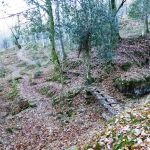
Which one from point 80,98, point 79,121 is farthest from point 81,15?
point 79,121

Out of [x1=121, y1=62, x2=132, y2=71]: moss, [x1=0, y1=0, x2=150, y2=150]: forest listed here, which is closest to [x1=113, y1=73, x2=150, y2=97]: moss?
[x1=0, y1=0, x2=150, y2=150]: forest

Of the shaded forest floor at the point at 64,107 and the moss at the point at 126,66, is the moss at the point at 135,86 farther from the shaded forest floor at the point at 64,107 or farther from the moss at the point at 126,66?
the moss at the point at 126,66

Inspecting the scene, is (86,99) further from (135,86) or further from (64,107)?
(135,86)

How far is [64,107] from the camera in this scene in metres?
19.8

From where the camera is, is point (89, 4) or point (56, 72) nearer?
point (89, 4)

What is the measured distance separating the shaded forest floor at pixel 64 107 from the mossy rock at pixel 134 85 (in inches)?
19.1

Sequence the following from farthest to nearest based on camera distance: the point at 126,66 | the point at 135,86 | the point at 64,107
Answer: the point at 126,66
the point at 64,107
the point at 135,86

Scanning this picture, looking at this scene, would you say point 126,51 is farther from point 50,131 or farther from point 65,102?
point 50,131

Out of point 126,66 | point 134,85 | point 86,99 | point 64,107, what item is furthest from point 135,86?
point 126,66

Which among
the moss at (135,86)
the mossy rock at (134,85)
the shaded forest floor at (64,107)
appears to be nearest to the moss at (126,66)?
the shaded forest floor at (64,107)

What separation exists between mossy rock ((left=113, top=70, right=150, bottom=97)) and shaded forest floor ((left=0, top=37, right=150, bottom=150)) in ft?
1.59

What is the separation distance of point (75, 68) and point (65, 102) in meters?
8.78

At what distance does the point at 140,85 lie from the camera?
19.5 meters

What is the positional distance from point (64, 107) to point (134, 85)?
4784mm
